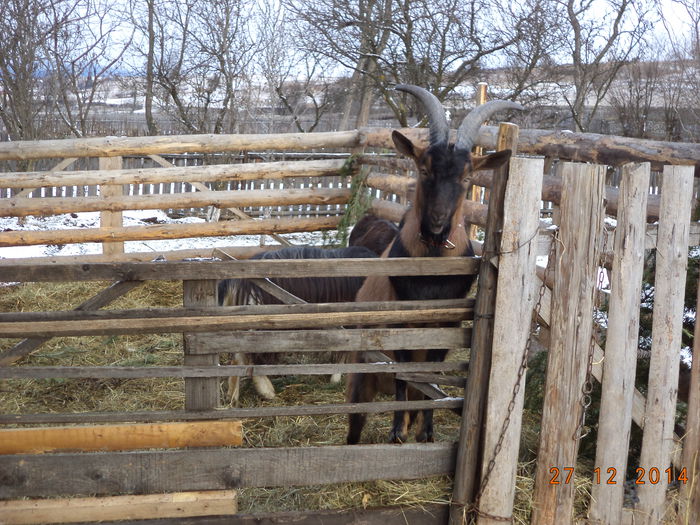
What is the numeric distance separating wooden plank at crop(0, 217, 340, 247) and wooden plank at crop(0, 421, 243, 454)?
5.60m

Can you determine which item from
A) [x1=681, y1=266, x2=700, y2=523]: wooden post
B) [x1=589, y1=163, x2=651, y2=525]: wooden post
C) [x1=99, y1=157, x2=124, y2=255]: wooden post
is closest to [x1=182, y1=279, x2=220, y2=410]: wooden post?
[x1=589, y1=163, x2=651, y2=525]: wooden post

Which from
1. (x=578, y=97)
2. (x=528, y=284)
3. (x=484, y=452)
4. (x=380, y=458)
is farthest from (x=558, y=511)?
(x=578, y=97)

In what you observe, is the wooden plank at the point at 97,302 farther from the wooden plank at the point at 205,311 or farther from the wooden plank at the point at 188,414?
the wooden plank at the point at 188,414

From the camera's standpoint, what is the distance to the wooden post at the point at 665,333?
337 cm

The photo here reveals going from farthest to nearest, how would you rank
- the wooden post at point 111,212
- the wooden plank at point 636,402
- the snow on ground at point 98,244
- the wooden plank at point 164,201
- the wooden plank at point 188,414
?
the snow on ground at point 98,244 < the wooden post at point 111,212 < the wooden plank at point 164,201 < the wooden plank at point 636,402 < the wooden plank at point 188,414

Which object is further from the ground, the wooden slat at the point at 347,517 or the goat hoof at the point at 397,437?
the goat hoof at the point at 397,437

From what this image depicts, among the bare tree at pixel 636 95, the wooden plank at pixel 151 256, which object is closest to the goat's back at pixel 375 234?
the wooden plank at pixel 151 256

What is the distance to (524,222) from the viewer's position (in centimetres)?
316

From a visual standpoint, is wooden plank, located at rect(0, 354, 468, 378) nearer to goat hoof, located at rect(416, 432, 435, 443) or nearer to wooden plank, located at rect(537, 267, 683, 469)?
wooden plank, located at rect(537, 267, 683, 469)

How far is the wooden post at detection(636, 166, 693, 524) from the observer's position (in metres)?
3.37

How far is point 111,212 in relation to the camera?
28.8ft

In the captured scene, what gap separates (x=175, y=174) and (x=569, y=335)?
6213mm

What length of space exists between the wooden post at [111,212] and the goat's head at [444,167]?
572cm

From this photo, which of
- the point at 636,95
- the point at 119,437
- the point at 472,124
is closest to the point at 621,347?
the point at 472,124
